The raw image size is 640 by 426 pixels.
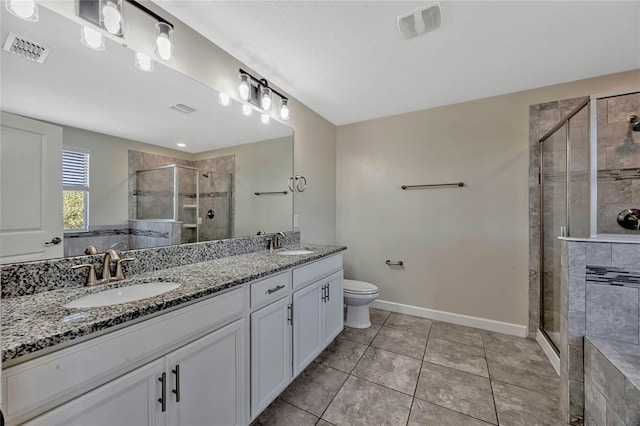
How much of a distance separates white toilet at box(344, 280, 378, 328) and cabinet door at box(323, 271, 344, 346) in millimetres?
253

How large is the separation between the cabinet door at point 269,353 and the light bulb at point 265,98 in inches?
57.9

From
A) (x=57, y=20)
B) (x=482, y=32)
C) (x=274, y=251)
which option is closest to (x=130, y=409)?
(x=274, y=251)

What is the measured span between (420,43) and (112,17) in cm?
175

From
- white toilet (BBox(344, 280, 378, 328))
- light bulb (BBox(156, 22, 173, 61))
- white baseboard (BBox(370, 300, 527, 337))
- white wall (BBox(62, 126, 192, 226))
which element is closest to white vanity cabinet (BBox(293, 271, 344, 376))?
white toilet (BBox(344, 280, 378, 328))

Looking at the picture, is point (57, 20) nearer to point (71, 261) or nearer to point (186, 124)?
point (186, 124)

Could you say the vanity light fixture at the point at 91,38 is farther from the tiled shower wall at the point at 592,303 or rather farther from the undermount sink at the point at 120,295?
the tiled shower wall at the point at 592,303

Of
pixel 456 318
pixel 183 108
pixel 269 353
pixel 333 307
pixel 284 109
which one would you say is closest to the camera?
pixel 269 353

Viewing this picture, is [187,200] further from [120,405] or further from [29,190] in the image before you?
[120,405]

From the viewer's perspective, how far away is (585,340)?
1393 mm

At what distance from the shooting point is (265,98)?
78.0 inches

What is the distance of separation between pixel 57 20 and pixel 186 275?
1229 mm

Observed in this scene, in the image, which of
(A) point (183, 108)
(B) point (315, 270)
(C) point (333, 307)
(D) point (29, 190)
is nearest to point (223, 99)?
(A) point (183, 108)

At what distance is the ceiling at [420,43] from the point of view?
1.42 m

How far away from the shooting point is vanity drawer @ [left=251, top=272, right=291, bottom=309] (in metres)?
1.31
